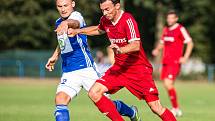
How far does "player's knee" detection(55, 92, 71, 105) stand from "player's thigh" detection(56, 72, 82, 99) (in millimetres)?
67

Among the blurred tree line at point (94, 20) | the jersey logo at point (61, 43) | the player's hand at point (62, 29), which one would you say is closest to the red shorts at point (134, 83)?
the jersey logo at point (61, 43)

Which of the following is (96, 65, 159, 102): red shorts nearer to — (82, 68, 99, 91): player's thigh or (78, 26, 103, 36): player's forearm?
(82, 68, 99, 91): player's thigh

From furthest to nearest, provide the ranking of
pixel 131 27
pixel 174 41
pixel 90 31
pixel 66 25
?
pixel 174 41 < pixel 90 31 < pixel 131 27 < pixel 66 25

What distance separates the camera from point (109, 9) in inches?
383

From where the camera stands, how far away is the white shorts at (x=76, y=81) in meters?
10.2

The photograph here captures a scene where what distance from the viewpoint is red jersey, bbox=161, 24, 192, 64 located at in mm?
16156

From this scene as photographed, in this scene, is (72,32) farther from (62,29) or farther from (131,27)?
(131,27)

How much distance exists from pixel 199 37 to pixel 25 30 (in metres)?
14.9

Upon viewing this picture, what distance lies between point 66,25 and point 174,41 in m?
7.06

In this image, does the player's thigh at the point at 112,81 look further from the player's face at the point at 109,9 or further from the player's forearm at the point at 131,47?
the player's face at the point at 109,9

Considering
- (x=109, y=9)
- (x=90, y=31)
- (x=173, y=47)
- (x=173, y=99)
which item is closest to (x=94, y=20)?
(x=173, y=47)

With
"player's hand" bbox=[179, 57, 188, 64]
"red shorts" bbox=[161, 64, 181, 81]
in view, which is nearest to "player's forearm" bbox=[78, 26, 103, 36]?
"player's hand" bbox=[179, 57, 188, 64]

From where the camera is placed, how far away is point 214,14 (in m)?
53.8

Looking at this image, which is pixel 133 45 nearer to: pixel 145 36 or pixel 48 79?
pixel 48 79
